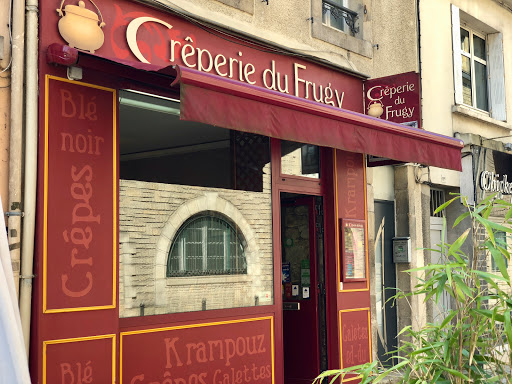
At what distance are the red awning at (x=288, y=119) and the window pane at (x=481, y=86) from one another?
3873 mm

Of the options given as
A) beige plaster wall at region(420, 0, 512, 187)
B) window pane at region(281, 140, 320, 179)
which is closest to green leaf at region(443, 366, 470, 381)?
window pane at region(281, 140, 320, 179)

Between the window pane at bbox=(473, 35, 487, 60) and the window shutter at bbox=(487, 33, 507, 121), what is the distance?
13 centimetres

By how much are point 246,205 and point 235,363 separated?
147 cm

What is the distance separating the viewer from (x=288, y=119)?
5.78 meters

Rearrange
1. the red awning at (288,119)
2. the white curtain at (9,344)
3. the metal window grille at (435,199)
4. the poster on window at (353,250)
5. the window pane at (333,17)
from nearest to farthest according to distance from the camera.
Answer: the white curtain at (9,344) < the red awning at (288,119) < the poster on window at (353,250) < the window pane at (333,17) < the metal window grille at (435,199)

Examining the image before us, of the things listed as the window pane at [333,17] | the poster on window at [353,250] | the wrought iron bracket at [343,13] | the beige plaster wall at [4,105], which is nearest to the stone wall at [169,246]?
the beige plaster wall at [4,105]

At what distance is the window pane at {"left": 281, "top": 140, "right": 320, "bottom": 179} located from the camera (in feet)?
23.3

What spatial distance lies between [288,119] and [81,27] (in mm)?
1808

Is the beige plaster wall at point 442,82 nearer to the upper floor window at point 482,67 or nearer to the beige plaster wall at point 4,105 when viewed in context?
the upper floor window at point 482,67

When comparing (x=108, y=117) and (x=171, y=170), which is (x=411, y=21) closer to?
(x=171, y=170)

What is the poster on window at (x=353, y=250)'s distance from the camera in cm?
768

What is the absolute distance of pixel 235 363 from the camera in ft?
20.5

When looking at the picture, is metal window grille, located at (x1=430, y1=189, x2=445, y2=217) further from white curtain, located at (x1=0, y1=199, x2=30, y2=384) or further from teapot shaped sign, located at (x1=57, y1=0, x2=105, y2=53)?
white curtain, located at (x1=0, y1=199, x2=30, y2=384)

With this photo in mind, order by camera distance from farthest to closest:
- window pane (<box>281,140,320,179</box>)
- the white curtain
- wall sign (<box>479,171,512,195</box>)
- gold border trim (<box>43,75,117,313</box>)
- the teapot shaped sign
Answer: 1. wall sign (<box>479,171,512,195</box>)
2. window pane (<box>281,140,320,179</box>)
3. the teapot shaped sign
4. gold border trim (<box>43,75,117,313</box>)
5. the white curtain
